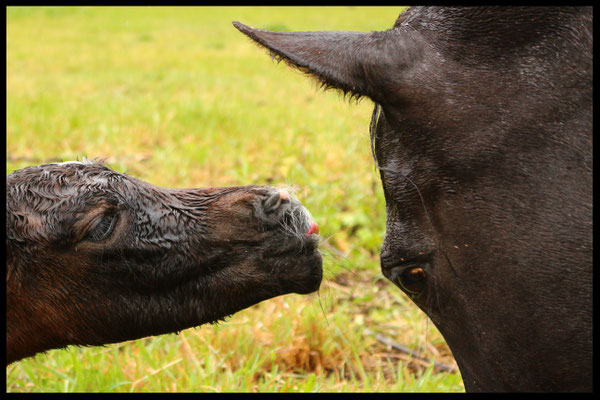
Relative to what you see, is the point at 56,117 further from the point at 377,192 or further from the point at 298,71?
the point at 298,71

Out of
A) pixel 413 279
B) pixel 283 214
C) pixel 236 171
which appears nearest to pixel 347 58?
pixel 283 214

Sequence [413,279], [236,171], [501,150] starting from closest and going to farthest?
[501,150], [413,279], [236,171]

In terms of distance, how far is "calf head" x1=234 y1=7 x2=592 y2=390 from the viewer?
206 centimetres

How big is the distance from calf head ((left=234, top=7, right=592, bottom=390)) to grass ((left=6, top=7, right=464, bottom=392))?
0.68ft

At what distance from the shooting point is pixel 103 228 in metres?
2.53

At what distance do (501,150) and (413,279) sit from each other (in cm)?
57

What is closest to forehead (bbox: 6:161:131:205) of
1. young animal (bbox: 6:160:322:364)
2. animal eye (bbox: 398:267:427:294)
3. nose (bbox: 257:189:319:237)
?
young animal (bbox: 6:160:322:364)

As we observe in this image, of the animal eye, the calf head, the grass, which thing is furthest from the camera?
the grass

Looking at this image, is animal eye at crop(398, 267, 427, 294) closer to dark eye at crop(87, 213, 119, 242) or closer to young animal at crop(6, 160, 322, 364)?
young animal at crop(6, 160, 322, 364)

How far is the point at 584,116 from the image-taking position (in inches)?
81.4

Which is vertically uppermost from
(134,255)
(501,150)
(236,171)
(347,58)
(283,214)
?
(347,58)

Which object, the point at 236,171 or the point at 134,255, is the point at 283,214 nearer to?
the point at 134,255

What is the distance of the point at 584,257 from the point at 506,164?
356mm

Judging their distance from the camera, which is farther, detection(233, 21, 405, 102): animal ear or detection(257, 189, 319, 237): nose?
detection(257, 189, 319, 237): nose
